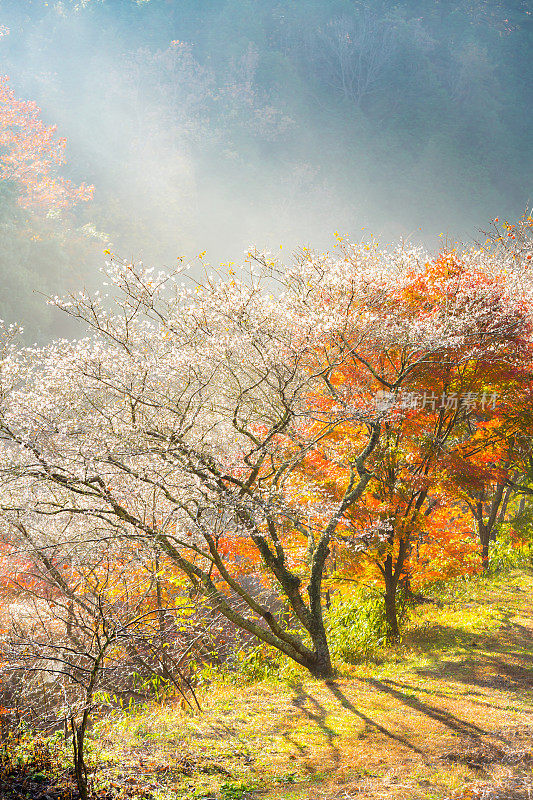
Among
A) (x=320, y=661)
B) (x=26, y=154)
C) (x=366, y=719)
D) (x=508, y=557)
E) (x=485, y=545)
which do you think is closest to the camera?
(x=366, y=719)

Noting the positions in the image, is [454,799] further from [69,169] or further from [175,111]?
[175,111]

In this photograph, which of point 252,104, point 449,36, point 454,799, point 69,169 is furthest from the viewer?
point 449,36

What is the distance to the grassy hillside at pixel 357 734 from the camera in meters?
4.13

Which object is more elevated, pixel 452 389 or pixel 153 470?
pixel 452 389

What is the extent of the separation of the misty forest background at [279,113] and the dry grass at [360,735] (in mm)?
33442

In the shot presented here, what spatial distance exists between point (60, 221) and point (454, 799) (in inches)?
1305

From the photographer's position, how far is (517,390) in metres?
9.32

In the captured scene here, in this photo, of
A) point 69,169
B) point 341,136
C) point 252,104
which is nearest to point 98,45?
point 252,104

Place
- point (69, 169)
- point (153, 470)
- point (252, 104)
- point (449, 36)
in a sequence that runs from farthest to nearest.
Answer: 1. point (449, 36)
2. point (252, 104)
3. point (69, 169)
4. point (153, 470)

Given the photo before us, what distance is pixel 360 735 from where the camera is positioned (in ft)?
18.0

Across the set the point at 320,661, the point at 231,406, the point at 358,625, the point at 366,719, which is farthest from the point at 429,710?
the point at 231,406

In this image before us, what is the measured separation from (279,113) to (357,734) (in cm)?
5776

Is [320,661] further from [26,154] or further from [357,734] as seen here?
[26,154]

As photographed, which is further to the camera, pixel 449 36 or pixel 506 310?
pixel 449 36
